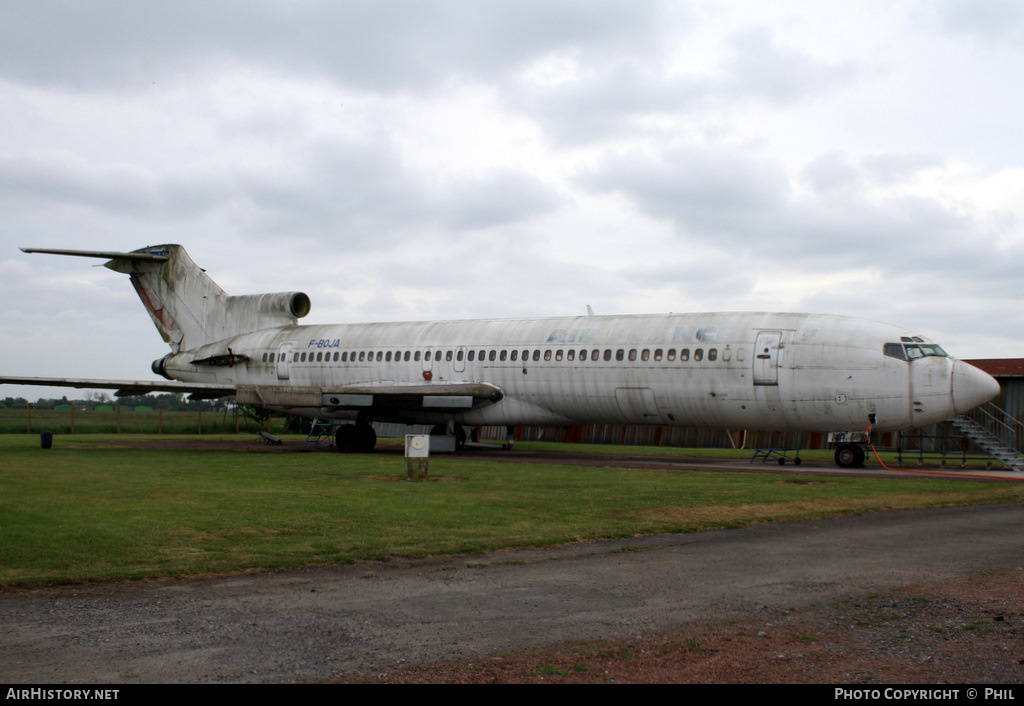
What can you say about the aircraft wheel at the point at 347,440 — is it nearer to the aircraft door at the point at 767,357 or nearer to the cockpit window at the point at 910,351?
the aircraft door at the point at 767,357

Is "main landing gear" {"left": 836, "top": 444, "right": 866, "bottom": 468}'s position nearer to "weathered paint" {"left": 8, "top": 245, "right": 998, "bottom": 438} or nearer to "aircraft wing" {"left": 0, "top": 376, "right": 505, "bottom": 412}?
"weathered paint" {"left": 8, "top": 245, "right": 998, "bottom": 438}

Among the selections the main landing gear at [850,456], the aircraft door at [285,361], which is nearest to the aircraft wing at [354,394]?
the aircraft door at [285,361]

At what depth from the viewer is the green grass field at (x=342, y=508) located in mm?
8281

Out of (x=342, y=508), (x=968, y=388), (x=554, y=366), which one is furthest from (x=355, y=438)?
(x=968, y=388)

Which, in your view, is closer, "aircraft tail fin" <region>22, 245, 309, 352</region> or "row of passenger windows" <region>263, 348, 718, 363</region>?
"row of passenger windows" <region>263, 348, 718, 363</region>

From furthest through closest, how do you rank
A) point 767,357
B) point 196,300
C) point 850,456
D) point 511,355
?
point 196,300 < point 511,355 < point 850,456 < point 767,357

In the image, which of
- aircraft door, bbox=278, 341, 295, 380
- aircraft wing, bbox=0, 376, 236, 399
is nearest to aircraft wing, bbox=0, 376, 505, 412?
aircraft wing, bbox=0, 376, 236, 399

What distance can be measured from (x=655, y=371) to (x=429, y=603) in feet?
57.0

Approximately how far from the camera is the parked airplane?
20906mm

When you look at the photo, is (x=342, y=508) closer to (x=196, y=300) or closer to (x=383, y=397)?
(x=383, y=397)

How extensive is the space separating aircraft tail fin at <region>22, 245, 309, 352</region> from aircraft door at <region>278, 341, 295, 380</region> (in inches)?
76.2

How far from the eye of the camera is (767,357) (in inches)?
853

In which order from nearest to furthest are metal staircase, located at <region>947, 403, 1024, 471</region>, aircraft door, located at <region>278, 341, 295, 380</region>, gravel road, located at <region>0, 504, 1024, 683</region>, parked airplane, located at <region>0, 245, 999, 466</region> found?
gravel road, located at <region>0, 504, 1024, 683</region> < parked airplane, located at <region>0, 245, 999, 466</region> < metal staircase, located at <region>947, 403, 1024, 471</region> < aircraft door, located at <region>278, 341, 295, 380</region>

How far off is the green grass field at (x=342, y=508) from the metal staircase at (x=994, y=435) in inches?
220
